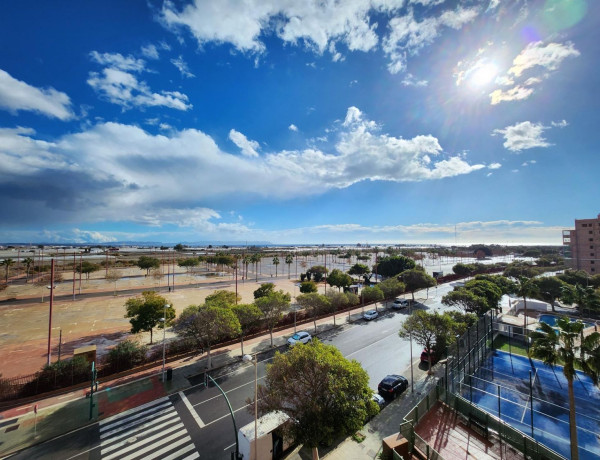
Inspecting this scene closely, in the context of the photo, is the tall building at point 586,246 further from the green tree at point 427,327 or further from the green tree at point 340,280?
the green tree at point 427,327

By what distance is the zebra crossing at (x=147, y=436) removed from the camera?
45.4 ft

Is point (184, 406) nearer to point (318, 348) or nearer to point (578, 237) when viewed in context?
point (318, 348)

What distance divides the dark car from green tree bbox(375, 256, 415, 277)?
148 feet

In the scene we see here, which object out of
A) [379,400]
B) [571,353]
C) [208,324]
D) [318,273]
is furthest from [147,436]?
[318,273]

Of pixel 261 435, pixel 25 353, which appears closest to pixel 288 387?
pixel 261 435

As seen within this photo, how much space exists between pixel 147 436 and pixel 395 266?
60.2 meters

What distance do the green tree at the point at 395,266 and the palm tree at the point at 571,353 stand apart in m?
49.9

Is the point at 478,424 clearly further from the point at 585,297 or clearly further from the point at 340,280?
the point at 585,297

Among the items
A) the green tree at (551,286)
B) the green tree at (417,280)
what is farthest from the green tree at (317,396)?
the green tree at (551,286)

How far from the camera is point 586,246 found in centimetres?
7700

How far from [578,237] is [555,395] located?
8704cm

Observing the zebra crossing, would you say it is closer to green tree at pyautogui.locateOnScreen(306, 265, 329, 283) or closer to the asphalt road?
the asphalt road

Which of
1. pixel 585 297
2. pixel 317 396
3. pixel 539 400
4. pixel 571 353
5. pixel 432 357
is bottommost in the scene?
pixel 432 357

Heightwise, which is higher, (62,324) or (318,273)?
(318,273)
